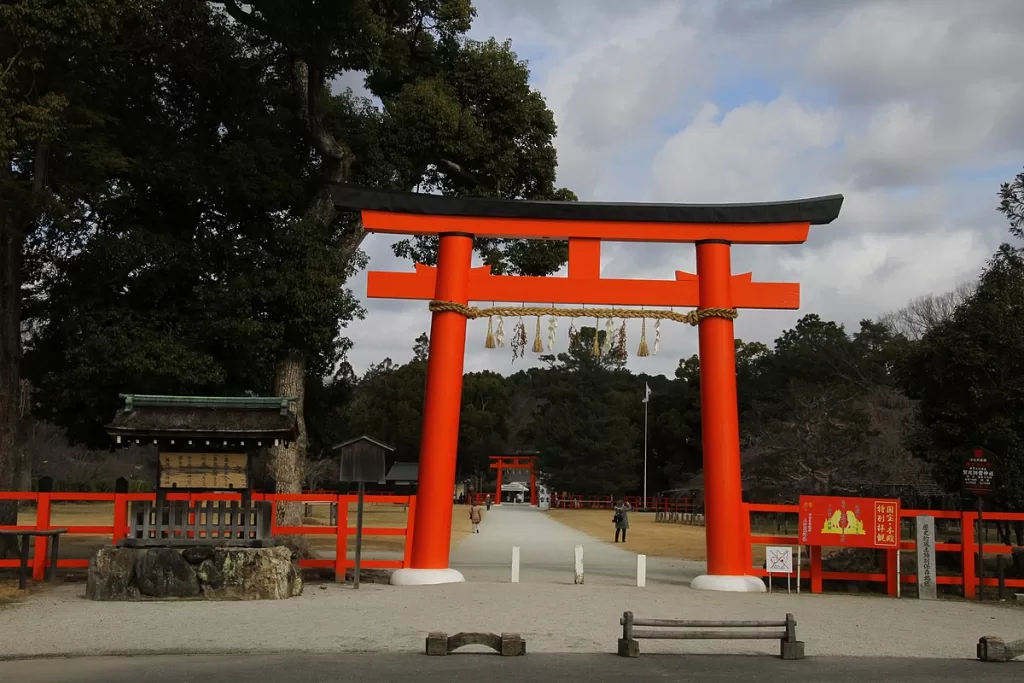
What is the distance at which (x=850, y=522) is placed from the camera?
13.8 m

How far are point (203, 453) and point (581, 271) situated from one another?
6033mm

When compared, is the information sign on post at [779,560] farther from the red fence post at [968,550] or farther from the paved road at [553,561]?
the red fence post at [968,550]

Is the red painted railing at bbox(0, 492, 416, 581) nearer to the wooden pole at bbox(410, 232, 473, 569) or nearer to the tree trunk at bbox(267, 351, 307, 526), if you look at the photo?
the wooden pole at bbox(410, 232, 473, 569)

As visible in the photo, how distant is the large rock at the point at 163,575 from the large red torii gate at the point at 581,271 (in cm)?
366

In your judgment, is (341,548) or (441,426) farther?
(341,548)

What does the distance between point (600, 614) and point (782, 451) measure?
2727 cm

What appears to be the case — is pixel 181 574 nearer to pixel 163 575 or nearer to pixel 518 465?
pixel 163 575

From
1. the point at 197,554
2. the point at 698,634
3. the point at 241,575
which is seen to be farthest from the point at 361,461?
the point at 698,634

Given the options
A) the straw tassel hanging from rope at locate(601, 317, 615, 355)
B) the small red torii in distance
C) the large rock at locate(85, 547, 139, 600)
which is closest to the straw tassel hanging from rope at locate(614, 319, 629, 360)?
the straw tassel hanging from rope at locate(601, 317, 615, 355)

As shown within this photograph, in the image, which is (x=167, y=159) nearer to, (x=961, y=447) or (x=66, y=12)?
(x=66, y=12)

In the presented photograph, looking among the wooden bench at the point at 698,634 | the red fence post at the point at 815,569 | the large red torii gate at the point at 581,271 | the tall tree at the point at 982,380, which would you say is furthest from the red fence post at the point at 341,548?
the tall tree at the point at 982,380

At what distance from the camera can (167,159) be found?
1791 centimetres

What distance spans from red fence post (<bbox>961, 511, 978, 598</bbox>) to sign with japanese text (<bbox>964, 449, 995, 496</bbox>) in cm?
39

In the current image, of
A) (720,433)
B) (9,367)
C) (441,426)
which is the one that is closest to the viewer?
(720,433)
